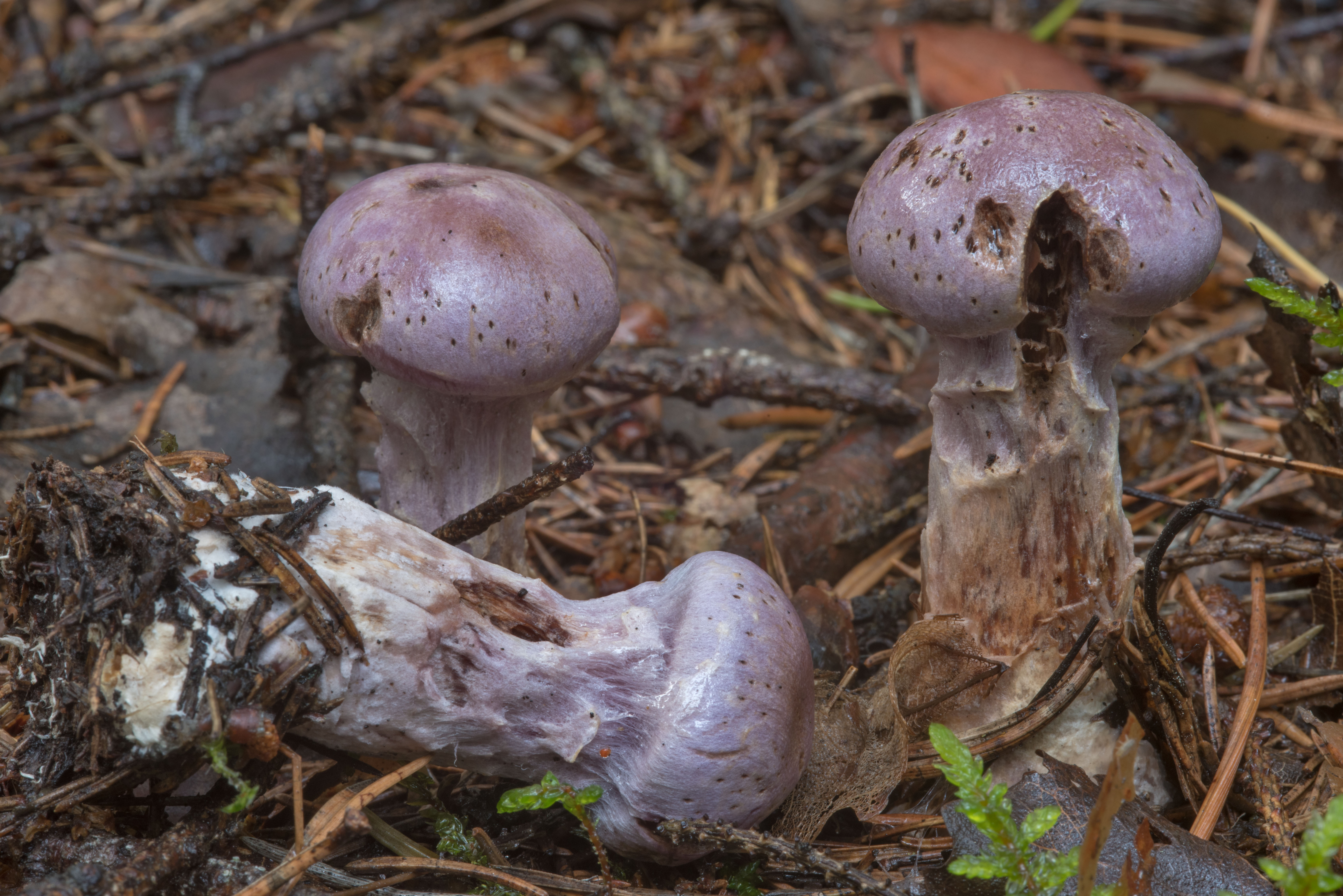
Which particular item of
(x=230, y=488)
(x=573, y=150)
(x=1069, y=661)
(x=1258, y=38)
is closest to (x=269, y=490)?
(x=230, y=488)

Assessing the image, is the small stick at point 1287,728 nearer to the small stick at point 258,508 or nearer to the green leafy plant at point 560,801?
the green leafy plant at point 560,801

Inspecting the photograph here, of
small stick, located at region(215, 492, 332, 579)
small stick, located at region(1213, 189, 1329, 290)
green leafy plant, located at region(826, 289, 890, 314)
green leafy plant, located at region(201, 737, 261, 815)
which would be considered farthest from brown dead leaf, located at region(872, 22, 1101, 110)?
green leafy plant, located at region(201, 737, 261, 815)

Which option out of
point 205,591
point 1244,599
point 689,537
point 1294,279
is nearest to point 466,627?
point 205,591

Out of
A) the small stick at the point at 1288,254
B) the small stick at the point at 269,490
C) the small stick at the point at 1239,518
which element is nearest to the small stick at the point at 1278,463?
the small stick at the point at 1239,518

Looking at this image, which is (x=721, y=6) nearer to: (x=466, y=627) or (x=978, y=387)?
(x=978, y=387)

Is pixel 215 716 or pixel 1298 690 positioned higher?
pixel 215 716

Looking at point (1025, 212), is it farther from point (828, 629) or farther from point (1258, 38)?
point (1258, 38)
